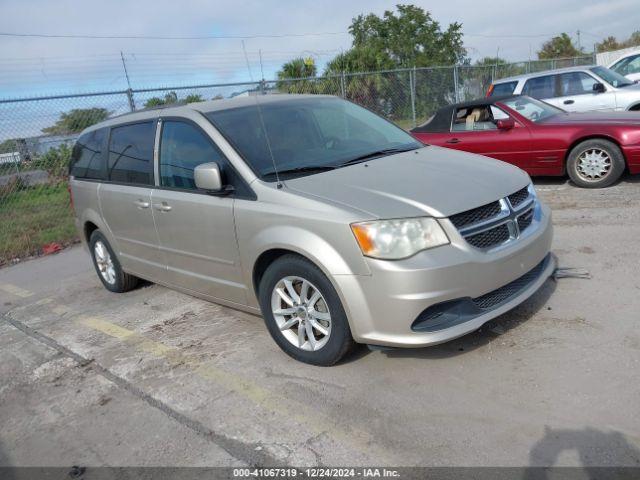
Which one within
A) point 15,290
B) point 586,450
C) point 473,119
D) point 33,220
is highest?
point 473,119

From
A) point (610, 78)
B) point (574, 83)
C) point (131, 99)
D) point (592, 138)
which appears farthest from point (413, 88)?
point (592, 138)

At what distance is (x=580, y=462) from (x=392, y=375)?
1.20 meters

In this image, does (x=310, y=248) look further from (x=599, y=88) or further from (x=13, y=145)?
(x=599, y=88)

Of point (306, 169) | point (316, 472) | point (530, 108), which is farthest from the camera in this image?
point (530, 108)

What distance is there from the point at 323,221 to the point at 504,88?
9118 mm

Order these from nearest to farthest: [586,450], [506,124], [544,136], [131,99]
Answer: [586,450]
[544,136]
[506,124]
[131,99]

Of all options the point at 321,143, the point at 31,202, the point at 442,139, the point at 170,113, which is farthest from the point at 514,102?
the point at 31,202

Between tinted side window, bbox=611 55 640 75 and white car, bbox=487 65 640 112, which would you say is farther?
tinted side window, bbox=611 55 640 75

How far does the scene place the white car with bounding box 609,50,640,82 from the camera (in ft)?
45.9

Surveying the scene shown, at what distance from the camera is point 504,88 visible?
36.6ft

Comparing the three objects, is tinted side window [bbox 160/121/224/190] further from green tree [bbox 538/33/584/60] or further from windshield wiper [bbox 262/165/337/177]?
green tree [bbox 538/33/584/60]

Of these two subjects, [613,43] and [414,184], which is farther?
[613,43]

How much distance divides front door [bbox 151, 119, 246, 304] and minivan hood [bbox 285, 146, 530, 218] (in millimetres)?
645

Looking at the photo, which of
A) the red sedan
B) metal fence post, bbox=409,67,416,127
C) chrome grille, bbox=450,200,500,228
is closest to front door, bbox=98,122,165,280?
chrome grille, bbox=450,200,500,228
